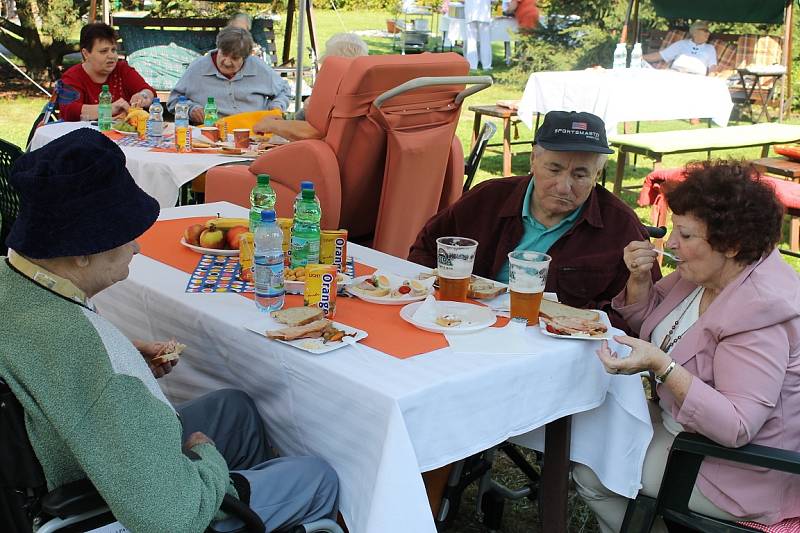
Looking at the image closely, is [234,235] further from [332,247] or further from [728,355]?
[728,355]

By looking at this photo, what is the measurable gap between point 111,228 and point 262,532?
0.67m

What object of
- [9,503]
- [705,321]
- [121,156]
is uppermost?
[121,156]

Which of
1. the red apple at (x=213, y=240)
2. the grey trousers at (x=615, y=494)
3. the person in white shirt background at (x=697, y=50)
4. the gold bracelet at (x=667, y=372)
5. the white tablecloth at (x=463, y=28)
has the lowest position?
the grey trousers at (x=615, y=494)

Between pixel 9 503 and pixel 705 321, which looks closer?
pixel 9 503

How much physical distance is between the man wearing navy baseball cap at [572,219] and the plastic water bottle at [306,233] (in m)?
0.68

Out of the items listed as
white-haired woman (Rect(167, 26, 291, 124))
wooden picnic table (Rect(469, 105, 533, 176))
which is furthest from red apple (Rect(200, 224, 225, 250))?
wooden picnic table (Rect(469, 105, 533, 176))

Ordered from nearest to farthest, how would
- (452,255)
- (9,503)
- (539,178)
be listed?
1. (9,503)
2. (452,255)
3. (539,178)

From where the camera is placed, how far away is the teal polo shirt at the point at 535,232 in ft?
9.25

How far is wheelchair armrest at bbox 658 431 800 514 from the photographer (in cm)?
197

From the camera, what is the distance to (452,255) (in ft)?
7.68

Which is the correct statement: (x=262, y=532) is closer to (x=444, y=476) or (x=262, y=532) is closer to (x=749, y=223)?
(x=444, y=476)

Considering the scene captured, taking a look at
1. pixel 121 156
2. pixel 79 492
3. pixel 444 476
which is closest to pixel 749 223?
pixel 444 476

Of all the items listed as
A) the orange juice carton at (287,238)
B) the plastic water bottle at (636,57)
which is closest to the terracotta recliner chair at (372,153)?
the orange juice carton at (287,238)

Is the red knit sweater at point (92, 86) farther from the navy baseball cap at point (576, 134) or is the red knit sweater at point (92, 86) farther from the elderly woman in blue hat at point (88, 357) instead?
the elderly woman in blue hat at point (88, 357)
